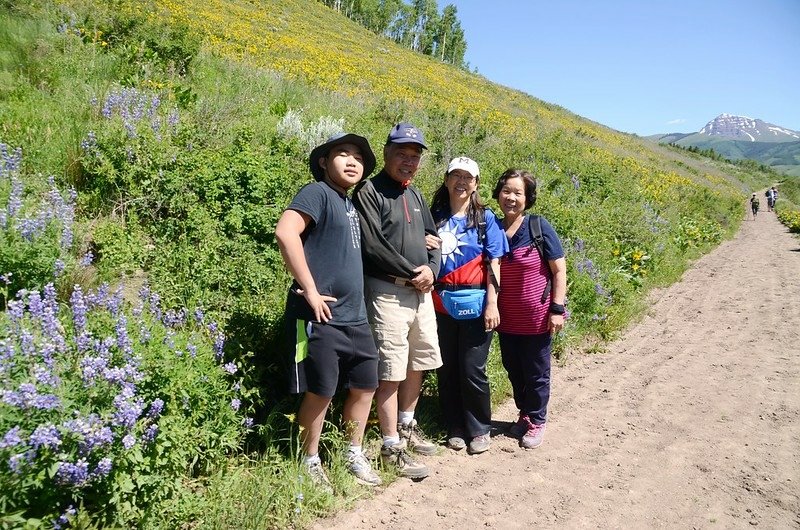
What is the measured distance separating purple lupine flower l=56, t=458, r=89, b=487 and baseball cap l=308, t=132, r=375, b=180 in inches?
70.3

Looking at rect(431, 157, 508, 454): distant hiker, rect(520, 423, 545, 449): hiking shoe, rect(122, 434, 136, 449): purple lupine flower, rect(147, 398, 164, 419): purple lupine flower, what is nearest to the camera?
rect(122, 434, 136, 449): purple lupine flower

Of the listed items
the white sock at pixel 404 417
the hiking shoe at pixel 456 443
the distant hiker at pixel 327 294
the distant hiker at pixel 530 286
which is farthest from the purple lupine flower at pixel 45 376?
the distant hiker at pixel 530 286

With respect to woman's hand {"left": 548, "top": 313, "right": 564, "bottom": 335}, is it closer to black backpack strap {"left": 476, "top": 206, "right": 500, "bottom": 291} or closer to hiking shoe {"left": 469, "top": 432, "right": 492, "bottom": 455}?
black backpack strap {"left": 476, "top": 206, "right": 500, "bottom": 291}

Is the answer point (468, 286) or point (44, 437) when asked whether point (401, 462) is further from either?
point (44, 437)

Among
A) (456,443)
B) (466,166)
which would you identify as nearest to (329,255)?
(466,166)

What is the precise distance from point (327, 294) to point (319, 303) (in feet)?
0.39

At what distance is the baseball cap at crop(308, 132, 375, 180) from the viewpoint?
2998mm

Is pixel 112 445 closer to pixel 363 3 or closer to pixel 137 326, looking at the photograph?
pixel 137 326

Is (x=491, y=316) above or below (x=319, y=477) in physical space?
above

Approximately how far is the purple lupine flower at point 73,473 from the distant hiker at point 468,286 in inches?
92.2

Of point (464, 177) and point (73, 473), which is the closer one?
point (73, 473)

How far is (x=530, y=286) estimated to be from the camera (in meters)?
4.00

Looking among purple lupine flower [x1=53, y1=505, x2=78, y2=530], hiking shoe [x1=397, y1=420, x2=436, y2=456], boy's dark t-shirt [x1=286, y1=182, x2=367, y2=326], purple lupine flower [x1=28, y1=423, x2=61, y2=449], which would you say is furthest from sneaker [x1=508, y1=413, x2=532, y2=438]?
purple lupine flower [x1=28, y1=423, x2=61, y2=449]

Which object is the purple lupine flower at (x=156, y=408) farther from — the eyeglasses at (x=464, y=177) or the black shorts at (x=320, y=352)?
the eyeglasses at (x=464, y=177)
